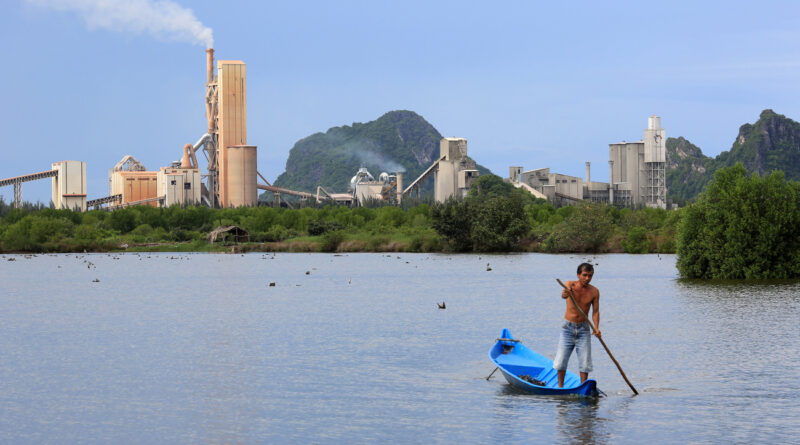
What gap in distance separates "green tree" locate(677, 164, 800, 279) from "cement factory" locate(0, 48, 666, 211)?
116 m

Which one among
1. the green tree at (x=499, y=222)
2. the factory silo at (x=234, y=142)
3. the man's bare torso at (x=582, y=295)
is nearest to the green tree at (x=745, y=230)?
the man's bare torso at (x=582, y=295)

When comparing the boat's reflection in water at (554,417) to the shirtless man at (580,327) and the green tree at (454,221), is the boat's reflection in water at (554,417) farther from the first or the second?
the green tree at (454,221)

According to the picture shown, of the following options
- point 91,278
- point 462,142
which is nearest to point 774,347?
point 91,278

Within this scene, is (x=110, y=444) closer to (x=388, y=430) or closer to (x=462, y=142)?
(x=388, y=430)

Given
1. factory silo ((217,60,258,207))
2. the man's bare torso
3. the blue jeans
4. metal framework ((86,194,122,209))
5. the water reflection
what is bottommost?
the water reflection

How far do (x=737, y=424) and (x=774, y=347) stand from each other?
11018 millimetres

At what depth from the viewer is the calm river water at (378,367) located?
59.3 feet

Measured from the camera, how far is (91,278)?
7181 centimetres

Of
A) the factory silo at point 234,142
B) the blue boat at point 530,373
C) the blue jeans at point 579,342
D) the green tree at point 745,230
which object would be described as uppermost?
the factory silo at point 234,142

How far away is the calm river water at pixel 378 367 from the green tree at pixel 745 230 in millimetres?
4978

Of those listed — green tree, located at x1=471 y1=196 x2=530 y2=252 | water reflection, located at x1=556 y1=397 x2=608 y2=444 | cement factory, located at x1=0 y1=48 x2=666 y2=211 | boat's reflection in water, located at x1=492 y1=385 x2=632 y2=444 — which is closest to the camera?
water reflection, located at x1=556 y1=397 x2=608 y2=444

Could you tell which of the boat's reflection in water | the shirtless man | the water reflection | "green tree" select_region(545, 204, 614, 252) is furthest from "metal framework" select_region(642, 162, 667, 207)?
the shirtless man

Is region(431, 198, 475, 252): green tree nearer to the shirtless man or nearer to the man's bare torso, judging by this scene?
the shirtless man

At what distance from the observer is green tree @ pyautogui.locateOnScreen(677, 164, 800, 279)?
5731 centimetres
